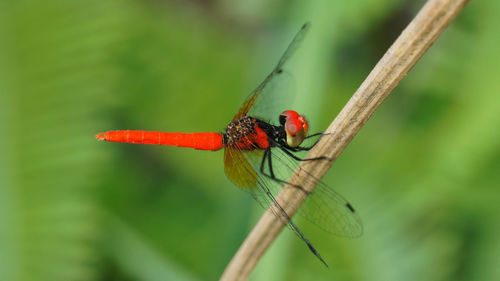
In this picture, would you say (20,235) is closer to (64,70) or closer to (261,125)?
(64,70)

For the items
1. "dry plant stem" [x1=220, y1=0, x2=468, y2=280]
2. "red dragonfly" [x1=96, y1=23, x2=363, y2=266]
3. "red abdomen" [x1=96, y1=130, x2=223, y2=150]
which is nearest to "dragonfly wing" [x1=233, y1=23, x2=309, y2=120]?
"red dragonfly" [x1=96, y1=23, x2=363, y2=266]

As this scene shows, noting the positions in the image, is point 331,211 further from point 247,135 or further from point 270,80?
point 270,80

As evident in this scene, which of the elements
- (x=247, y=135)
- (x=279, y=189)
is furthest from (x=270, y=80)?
(x=279, y=189)

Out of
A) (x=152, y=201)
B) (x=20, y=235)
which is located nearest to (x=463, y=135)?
(x=152, y=201)

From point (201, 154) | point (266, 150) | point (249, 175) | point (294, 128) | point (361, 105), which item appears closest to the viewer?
point (361, 105)

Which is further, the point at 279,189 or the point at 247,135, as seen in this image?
the point at 247,135

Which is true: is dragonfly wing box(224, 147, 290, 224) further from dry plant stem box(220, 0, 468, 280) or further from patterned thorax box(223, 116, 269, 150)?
dry plant stem box(220, 0, 468, 280)
